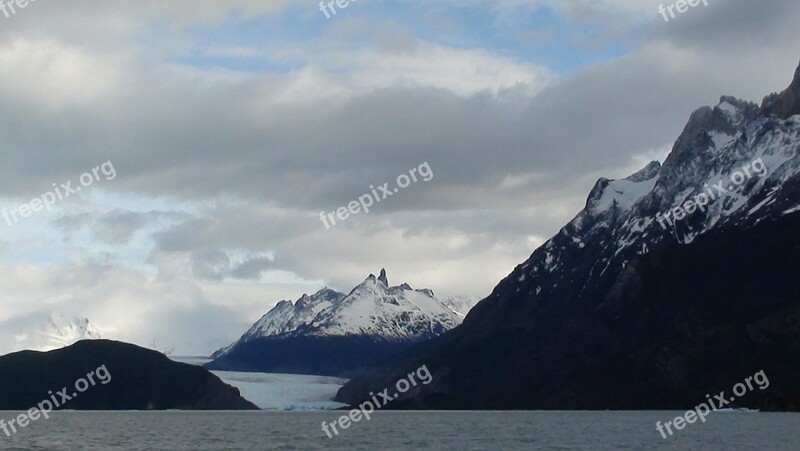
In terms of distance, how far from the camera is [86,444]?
18475 cm

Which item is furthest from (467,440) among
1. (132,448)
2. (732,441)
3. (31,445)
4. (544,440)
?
(31,445)

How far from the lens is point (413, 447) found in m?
178

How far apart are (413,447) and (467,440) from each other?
19457 mm

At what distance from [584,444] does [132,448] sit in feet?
216

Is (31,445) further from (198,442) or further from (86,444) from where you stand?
→ (198,442)

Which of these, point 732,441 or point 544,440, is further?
point 544,440

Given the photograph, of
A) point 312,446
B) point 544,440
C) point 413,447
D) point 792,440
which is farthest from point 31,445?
point 792,440

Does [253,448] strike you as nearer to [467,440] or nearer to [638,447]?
[467,440]

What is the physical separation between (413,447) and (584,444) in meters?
25.7

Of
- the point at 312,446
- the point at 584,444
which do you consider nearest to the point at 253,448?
the point at 312,446

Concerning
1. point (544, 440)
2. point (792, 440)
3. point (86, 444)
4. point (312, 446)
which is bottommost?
point (792, 440)

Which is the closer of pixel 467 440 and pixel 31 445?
pixel 31 445

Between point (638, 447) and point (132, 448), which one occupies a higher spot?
point (132, 448)

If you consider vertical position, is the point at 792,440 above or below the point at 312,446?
below
